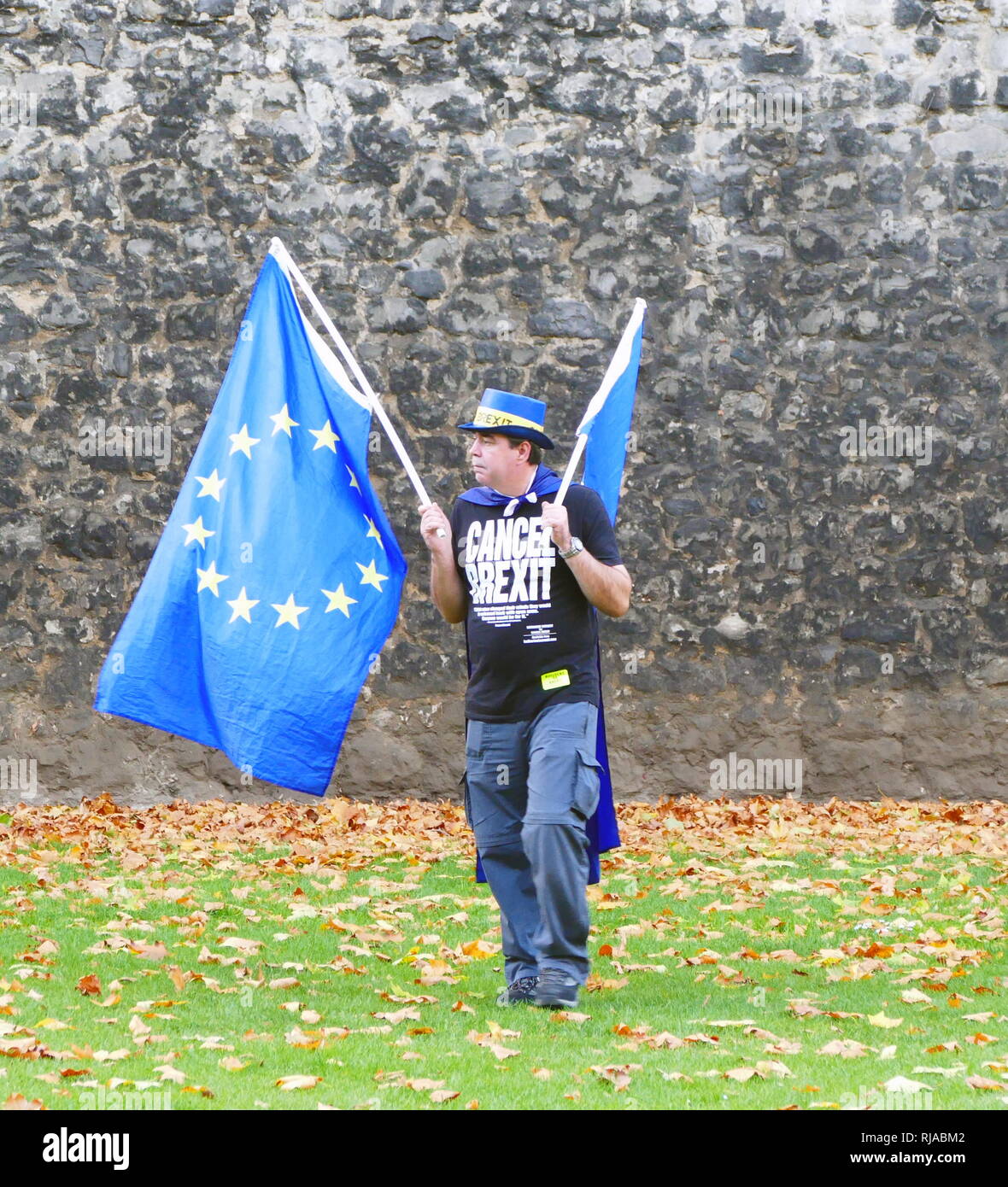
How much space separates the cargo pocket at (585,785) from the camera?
5.61 meters

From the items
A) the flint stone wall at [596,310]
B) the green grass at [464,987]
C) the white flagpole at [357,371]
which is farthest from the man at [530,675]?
the flint stone wall at [596,310]

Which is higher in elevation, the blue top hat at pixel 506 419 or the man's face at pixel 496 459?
the blue top hat at pixel 506 419

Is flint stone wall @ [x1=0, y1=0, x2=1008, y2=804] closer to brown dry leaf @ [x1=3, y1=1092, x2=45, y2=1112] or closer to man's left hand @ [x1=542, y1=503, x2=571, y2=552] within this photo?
man's left hand @ [x1=542, y1=503, x2=571, y2=552]

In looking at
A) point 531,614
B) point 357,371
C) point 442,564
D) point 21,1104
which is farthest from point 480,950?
point 21,1104

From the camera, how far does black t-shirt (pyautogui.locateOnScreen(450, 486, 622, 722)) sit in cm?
576

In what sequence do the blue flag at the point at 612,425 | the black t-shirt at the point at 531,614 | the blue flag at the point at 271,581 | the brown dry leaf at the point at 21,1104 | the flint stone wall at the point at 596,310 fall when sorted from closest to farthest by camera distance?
the brown dry leaf at the point at 21,1104 < the black t-shirt at the point at 531,614 < the blue flag at the point at 271,581 < the blue flag at the point at 612,425 < the flint stone wall at the point at 596,310

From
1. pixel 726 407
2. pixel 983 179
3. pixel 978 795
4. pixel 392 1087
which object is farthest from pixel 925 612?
pixel 392 1087

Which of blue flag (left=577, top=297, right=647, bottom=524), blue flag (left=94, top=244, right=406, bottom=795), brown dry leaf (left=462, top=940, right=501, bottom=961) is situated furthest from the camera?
brown dry leaf (left=462, top=940, right=501, bottom=961)

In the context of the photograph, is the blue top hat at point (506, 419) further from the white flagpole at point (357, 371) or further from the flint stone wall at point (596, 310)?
the flint stone wall at point (596, 310)

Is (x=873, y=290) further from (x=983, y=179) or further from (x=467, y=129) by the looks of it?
(x=467, y=129)

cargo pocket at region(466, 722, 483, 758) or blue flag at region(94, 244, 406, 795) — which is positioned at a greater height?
blue flag at region(94, 244, 406, 795)

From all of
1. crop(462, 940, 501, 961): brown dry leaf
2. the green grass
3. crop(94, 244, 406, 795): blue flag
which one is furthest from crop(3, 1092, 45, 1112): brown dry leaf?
crop(462, 940, 501, 961): brown dry leaf

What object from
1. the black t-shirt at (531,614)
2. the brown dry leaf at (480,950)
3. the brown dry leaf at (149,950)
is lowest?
the brown dry leaf at (480,950)

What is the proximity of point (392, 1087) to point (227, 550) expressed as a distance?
100 inches
